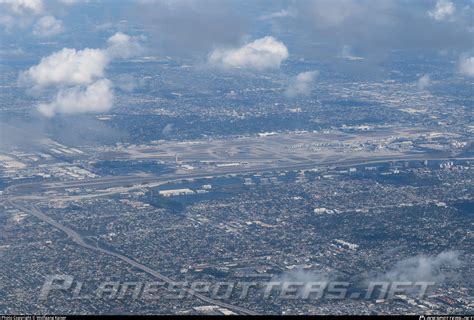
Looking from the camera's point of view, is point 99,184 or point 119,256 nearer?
point 119,256

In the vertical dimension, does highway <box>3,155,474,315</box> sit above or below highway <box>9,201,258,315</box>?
above

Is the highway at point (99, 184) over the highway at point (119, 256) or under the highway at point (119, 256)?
over

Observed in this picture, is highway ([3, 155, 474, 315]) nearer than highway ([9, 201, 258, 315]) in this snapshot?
No

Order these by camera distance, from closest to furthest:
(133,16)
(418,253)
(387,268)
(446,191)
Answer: (387,268) → (418,253) → (446,191) → (133,16)

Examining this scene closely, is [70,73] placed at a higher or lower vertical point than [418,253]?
higher

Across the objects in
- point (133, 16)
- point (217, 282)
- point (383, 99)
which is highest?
point (133, 16)

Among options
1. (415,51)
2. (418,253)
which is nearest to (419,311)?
(418,253)

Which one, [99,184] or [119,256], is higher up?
[99,184]

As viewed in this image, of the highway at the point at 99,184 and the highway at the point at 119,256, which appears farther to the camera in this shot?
the highway at the point at 99,184

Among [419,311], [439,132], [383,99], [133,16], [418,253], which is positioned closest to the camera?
[419,311]

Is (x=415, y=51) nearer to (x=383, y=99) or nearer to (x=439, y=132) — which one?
(x=383, y=99)

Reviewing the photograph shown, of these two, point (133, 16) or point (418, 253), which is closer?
point (418, 253)
